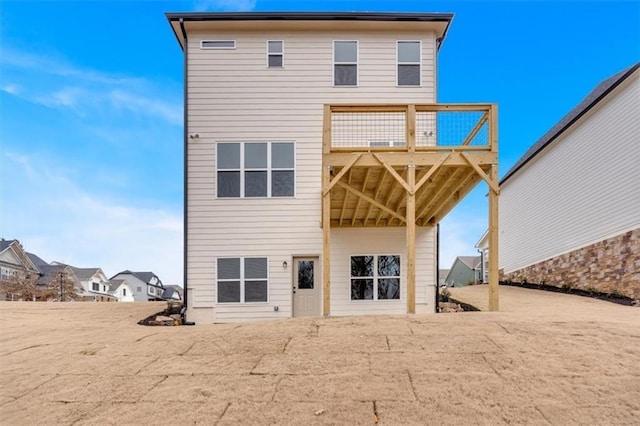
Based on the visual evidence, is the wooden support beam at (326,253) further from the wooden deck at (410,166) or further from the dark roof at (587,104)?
the dark roof at (587,104)

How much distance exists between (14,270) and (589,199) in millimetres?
35186

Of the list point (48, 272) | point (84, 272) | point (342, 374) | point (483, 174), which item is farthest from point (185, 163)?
point (84, 272)

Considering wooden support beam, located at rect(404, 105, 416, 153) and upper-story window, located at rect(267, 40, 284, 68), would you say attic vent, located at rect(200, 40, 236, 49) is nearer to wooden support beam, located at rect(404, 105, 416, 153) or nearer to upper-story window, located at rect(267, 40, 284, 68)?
upper-story window, located at rect(267, 40, 284, 68)

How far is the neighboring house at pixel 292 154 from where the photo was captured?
1094cm

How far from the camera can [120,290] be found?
44.4 meters

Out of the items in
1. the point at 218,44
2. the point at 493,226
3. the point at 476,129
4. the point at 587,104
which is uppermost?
the point at 218,44

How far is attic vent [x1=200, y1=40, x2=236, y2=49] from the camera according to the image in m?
11.4

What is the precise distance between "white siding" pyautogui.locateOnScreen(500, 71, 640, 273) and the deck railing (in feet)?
21.5

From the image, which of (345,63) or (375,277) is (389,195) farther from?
(345,63)

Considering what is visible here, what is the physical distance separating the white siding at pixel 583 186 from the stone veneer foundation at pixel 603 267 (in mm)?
336

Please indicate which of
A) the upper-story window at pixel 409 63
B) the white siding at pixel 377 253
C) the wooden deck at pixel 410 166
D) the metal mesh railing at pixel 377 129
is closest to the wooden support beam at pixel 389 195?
the wooden deck at pixel 410 166

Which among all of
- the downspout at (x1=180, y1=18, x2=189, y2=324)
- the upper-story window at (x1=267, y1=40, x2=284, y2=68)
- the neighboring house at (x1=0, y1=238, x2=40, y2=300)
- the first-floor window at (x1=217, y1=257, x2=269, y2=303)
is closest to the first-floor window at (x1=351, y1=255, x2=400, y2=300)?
→ the first-floor window at (x1=217, y1=257, x2=269, y2=303)

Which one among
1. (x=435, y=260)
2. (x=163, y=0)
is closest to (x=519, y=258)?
(x=435, y=260)

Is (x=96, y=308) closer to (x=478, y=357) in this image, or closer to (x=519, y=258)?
(x=478, y=357)
